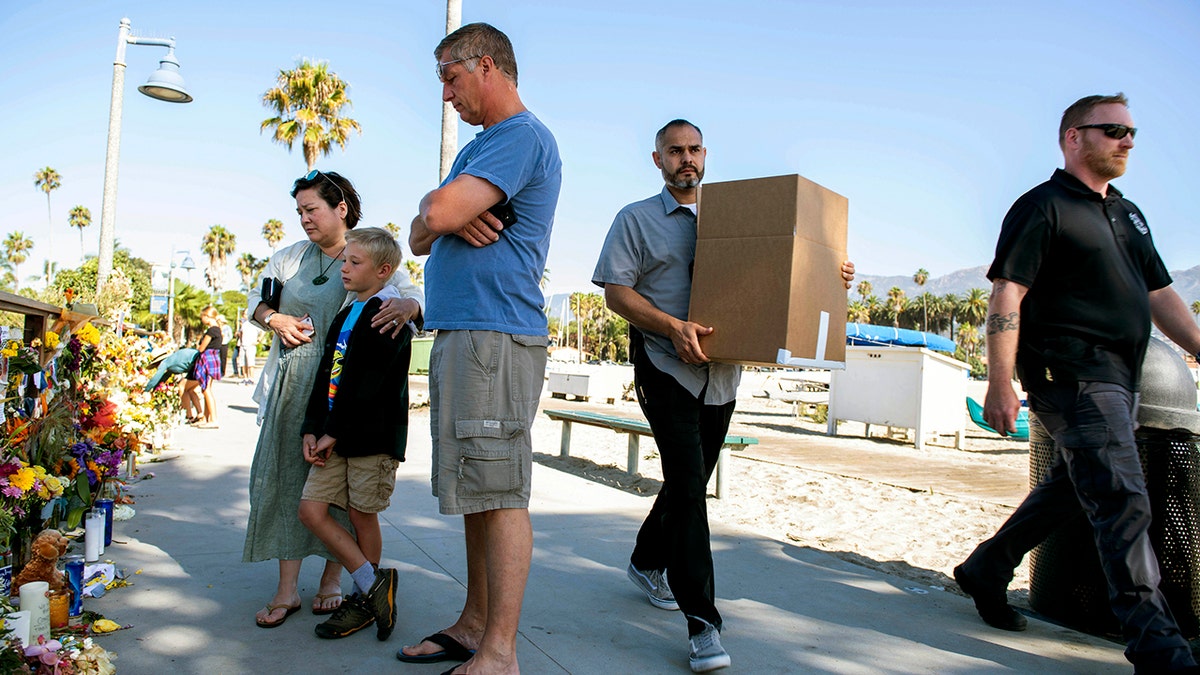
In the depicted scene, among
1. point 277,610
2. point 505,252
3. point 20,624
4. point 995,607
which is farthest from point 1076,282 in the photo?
point 20,624

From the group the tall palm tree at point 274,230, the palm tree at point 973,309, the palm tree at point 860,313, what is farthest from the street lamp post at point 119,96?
the palm tree at point 973,309

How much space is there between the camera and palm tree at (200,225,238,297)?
71688mm

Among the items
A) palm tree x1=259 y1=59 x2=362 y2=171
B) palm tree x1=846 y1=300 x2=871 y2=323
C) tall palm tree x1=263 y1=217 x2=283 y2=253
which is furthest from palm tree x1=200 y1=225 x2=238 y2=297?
palm tree x1=846 y1=300 x2=871 y2=323

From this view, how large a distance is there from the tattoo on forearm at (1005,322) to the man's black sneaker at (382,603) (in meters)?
2.40

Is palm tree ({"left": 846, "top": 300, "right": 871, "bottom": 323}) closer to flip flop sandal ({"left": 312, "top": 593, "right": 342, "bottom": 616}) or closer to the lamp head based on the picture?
the lamp head

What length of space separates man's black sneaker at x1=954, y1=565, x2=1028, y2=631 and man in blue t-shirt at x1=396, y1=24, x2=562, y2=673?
200cm

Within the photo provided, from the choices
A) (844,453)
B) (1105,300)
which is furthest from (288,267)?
(844,453)

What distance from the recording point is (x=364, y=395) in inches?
120

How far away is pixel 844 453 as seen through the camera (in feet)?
34.7

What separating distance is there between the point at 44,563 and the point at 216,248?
76972 mm

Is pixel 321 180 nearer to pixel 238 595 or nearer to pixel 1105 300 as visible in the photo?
pixel 238 595

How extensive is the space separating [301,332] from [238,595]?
46.8 inches

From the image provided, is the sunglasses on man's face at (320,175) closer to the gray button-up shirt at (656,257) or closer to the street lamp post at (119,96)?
Answer: the gray button-up shirt at (656,257)

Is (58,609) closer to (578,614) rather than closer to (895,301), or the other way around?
(578,614)
